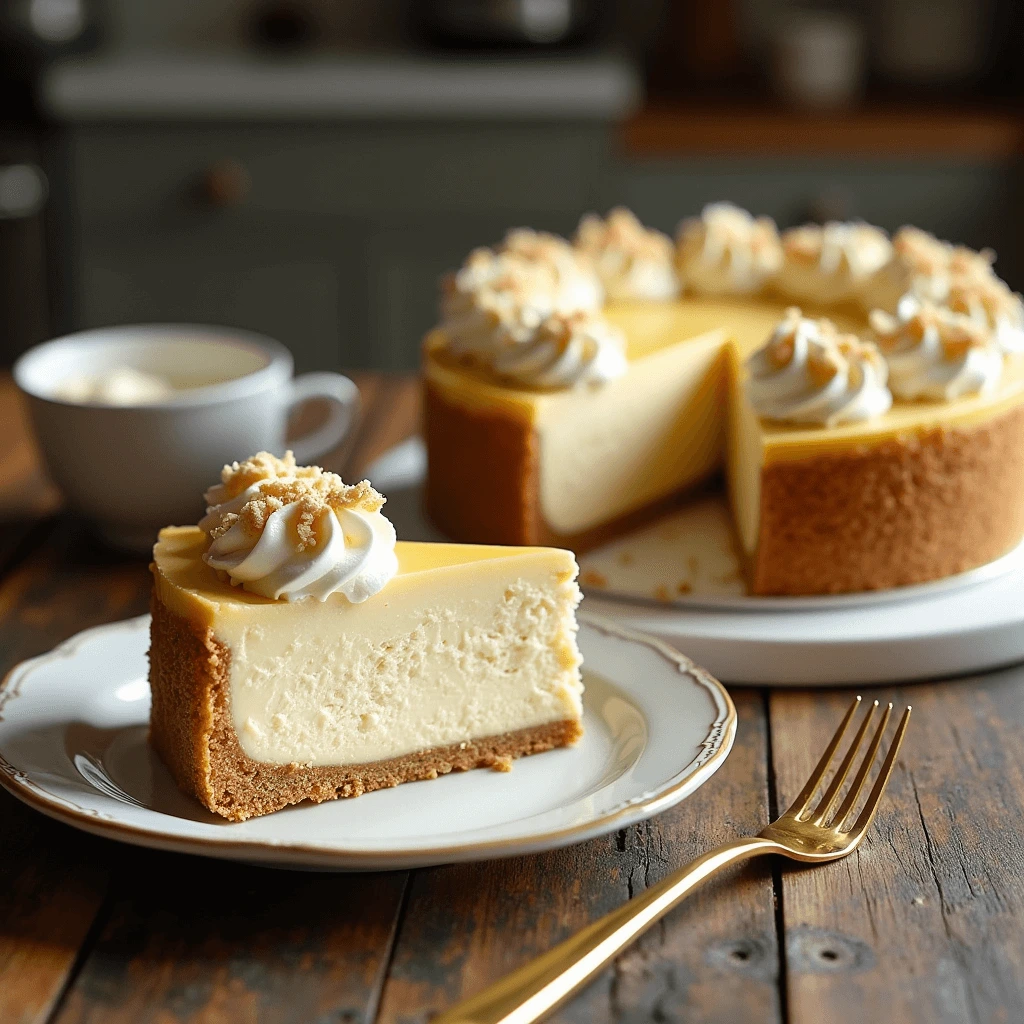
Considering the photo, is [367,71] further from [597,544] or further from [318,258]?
[597,544]

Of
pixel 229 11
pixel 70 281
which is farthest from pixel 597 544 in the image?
pixel 229 11

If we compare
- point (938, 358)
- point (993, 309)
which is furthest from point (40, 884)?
point (993, 309)

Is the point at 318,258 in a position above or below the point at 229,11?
below

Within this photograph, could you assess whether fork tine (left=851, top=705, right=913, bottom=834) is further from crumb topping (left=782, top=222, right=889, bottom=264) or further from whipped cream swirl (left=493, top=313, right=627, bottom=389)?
crumb topping (left=782, top=222, right=889, bottom=264)

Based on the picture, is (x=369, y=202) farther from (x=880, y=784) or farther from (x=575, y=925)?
(x=575, y=925)

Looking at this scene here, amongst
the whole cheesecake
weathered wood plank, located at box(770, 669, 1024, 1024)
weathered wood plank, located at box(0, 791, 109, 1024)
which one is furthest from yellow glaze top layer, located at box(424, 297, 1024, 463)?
weathered wood plank, located at box(0, 791, 109, 1024)

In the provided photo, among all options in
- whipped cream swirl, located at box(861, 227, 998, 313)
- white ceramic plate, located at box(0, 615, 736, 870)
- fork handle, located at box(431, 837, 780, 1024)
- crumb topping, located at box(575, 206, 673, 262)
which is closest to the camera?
fork handle, located at box(431, 837, 780, 1024)
